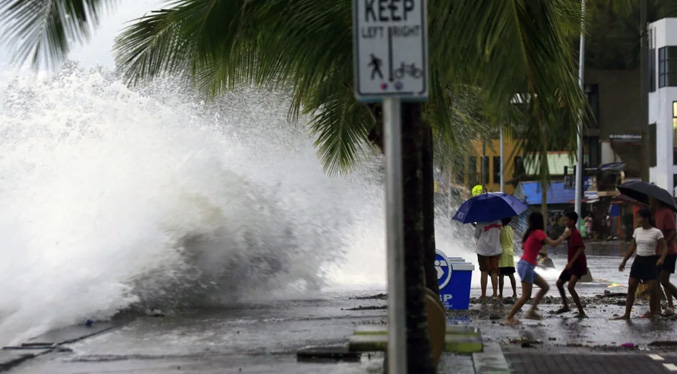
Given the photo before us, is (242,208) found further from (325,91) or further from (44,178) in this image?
(325,91)

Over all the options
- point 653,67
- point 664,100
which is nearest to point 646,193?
point 664,100

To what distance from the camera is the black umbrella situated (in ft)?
49.7

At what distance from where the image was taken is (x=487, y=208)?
1759cm

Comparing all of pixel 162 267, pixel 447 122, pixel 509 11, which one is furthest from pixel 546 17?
pixel 162 267

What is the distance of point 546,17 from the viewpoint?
8000 mm

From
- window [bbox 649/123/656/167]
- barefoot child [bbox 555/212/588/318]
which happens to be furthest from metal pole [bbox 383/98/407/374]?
window [bbox 649/123/656/167]

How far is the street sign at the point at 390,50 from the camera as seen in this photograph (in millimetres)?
5332

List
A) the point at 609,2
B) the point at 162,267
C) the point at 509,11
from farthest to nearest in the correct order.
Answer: the point at 162,267
the point at 609,2
the point at 509,11

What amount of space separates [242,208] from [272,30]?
336 inches

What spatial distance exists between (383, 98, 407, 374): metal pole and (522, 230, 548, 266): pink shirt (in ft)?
30.7

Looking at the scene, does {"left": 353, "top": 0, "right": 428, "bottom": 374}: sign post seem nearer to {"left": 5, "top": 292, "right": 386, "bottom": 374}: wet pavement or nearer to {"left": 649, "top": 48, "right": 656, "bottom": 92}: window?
{"left": 5, "top": 292, "right": 386, "bottom": 374}: wet pavement

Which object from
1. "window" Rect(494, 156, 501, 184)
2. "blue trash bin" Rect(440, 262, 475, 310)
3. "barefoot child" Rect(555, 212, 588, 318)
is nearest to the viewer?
"blue trash bin" Rect(440, 262, 475, 310)

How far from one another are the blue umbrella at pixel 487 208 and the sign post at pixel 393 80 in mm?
12260

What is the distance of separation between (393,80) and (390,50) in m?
0.17
